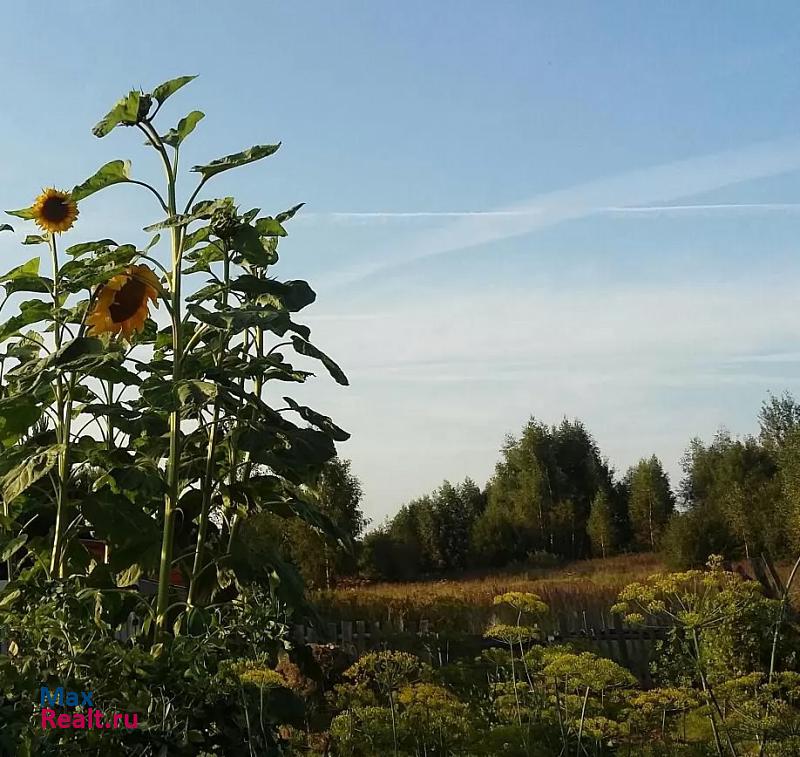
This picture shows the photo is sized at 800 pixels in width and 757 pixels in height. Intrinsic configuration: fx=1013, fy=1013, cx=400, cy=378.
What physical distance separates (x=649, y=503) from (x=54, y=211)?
2949 cm

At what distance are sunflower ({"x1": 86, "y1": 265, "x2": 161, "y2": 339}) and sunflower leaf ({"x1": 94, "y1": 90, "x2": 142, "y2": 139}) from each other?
0.50 meters

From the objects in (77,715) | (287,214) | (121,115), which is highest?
(121,115)

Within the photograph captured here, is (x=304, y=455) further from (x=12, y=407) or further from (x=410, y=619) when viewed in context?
(x=410, y=619)

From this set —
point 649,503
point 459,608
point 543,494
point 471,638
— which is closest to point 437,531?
point 543,494

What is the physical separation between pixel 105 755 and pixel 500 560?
93.4 feet

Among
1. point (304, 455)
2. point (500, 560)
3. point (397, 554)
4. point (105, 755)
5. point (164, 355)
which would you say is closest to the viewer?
point (105, 755)

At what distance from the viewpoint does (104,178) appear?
12.4 ft

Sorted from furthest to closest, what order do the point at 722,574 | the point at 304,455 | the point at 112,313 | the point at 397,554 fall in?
the point at 397,554 < the point at 722,574 < the point at 112,313 < the point at 304,455

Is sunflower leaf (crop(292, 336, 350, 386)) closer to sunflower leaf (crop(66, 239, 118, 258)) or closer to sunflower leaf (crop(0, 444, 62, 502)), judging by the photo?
sunflower leaf (crop(66, 239, 118, 258))

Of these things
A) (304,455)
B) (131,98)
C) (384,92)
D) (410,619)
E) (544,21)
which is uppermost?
(544,21)

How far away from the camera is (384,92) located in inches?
215

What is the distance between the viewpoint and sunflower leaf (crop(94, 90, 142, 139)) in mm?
3529

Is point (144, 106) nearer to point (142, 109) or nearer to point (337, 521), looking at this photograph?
point (142, 109)

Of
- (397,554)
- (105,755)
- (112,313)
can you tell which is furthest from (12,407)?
(397,554)
